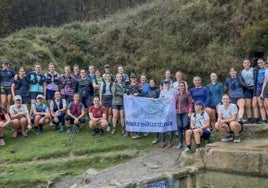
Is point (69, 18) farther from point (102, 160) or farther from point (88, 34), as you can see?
point (102, 160)

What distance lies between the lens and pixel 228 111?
39.8 ft

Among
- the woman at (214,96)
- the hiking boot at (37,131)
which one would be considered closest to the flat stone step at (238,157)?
the woman at (214,96)

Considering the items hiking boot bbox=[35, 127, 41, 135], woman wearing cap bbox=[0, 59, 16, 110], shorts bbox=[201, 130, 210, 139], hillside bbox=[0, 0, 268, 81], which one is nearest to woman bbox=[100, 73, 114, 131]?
hiking boot bbox=[35, 127, 41, 135]

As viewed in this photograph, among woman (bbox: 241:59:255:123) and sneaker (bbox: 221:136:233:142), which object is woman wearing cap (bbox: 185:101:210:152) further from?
woman (bbox: 241:59:255:123)

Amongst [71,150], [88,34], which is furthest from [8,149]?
[88,34]

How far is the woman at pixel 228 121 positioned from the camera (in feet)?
38.9

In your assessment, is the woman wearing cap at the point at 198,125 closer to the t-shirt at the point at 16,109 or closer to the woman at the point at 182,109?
the woman at the point at 182,109

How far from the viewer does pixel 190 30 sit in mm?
23375

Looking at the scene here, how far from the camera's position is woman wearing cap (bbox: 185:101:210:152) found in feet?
39.3

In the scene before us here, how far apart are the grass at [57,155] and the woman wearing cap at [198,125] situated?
1.77 metres

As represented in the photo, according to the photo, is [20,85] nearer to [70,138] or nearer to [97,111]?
[70,138]

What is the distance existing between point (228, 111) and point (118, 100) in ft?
13.2

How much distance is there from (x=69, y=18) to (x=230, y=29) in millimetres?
17358

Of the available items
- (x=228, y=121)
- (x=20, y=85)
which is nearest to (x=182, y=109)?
(x=228, y=121)
